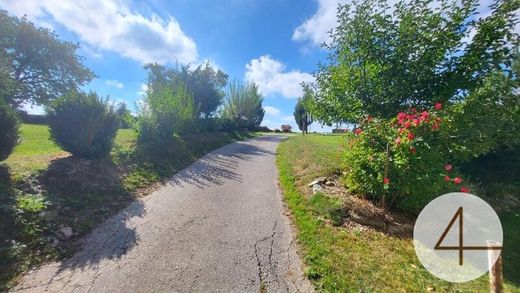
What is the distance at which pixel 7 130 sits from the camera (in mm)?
5246

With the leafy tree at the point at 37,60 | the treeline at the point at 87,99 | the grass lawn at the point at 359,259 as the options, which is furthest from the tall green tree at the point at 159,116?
the leafy tree at the point at 37,60

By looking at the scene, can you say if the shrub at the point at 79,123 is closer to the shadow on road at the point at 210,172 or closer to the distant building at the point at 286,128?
the shadow on road at the point at 210,172

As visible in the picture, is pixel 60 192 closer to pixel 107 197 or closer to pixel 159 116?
pixel 107 197

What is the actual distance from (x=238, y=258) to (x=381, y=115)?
5.02 meters

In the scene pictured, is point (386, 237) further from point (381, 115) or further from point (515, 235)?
point (515, 235)

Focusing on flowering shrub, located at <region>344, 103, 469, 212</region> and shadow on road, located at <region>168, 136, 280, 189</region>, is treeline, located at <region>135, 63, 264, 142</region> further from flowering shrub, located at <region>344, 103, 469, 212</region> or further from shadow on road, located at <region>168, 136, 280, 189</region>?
flowering shrub, located at <region>344, 103, 469, 212</region>

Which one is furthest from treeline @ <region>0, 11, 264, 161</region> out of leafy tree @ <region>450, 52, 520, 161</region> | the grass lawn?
leafy tree @ <region>450, 52, 520, 161</region>

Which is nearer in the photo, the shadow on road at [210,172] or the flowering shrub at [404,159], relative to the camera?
the flowering shrub at [404,159]

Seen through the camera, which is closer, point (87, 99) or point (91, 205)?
point (91, 205)

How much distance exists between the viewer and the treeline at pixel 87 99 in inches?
262

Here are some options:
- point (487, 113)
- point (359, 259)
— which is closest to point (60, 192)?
point (359, 259)

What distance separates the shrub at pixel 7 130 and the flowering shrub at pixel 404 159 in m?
8.00

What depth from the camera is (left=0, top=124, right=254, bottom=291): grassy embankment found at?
341cm

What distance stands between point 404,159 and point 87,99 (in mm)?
8447
